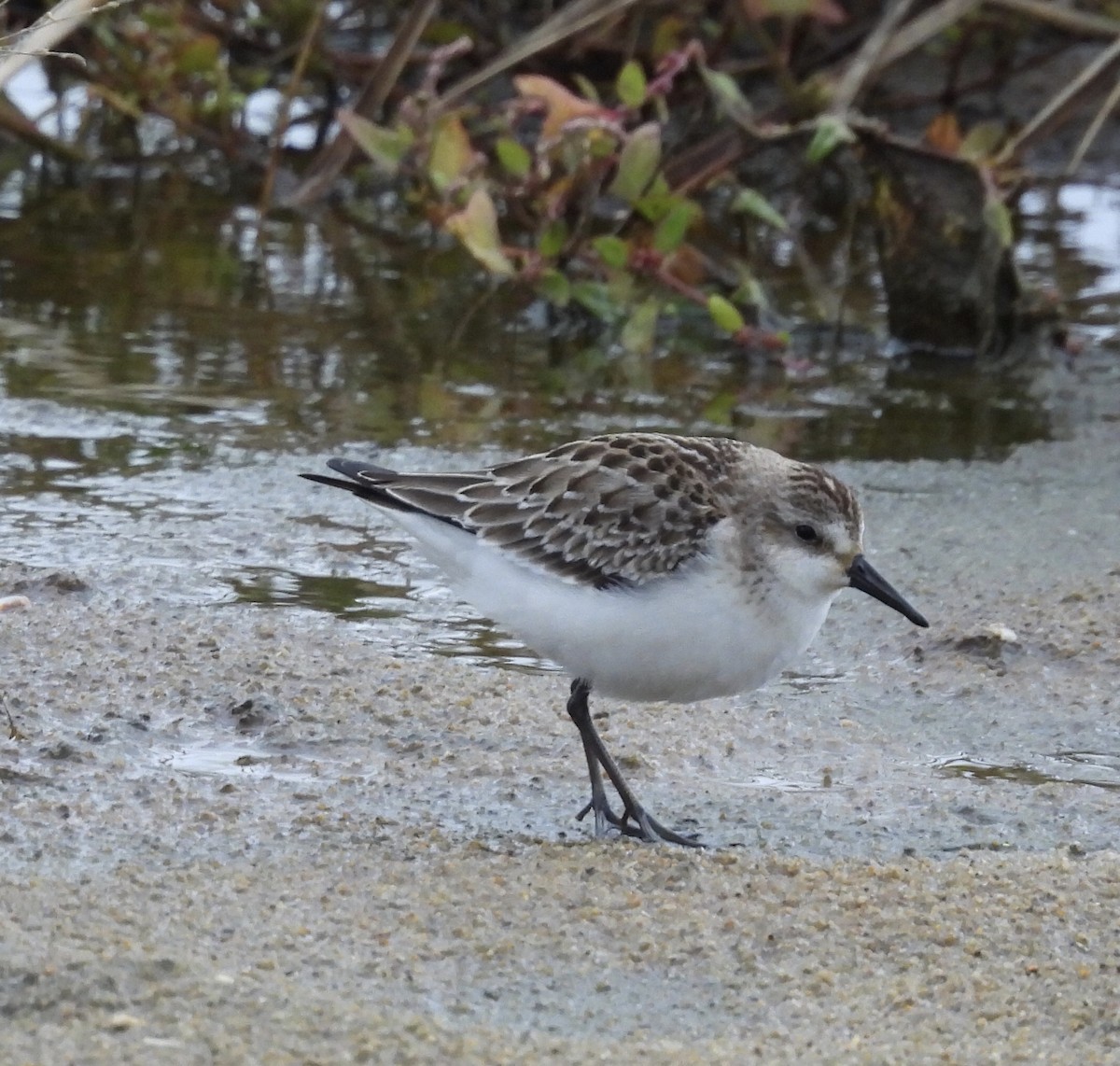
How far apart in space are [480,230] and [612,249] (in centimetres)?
56

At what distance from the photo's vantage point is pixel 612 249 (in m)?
8.18

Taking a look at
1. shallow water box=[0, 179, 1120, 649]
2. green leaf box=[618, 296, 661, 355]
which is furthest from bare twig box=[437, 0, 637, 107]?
green leaf box=[618, 296, 661, 355]

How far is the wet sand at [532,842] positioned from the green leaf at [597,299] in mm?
2487

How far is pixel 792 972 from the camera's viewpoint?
3770mm

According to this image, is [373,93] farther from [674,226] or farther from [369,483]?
[369,483]

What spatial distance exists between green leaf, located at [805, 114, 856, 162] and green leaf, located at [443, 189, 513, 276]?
1.41 m

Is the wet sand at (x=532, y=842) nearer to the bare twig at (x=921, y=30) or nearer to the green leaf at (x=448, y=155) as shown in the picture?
the green leaf at (x=448, y=155)

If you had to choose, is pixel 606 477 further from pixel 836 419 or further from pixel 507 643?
pixel 836 419

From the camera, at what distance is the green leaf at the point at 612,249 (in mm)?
8156

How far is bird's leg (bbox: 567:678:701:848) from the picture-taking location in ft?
14.8

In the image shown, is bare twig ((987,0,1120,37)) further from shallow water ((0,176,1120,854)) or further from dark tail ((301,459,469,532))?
dark tail ((301,459,469,532))

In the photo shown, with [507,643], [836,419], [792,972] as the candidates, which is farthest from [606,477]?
[836,419]

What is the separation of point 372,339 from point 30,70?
4984mm

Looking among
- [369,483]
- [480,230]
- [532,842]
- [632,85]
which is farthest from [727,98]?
[532,842]
